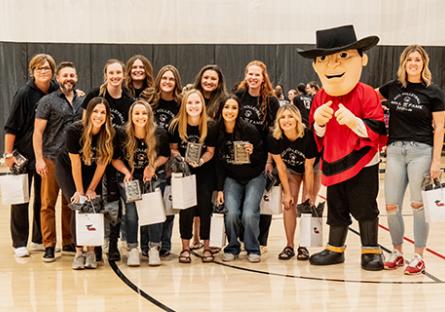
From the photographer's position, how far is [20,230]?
5672 millimetres

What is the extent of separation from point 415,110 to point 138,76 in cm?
231

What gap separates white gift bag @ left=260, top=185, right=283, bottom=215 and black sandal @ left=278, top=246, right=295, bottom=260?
0.35 m

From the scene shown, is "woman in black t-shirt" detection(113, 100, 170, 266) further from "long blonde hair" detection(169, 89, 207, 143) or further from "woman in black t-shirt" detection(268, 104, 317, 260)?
"woman in black t-shirt" detection(268, 104, 317, 260)

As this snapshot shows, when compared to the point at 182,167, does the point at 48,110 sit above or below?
above

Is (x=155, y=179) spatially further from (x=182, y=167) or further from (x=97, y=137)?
(x=97, y=137)

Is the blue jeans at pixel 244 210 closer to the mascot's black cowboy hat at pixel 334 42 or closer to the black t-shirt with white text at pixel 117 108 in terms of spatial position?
the black t-shirt with white text at pixel 117 108

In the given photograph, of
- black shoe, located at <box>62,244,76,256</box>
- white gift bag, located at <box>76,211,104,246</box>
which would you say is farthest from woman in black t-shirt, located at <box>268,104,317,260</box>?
black shoe, located at <box>62,244,76,256</box>

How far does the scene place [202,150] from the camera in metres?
5.36

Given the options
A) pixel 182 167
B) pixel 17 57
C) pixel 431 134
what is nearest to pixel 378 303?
pixel 431 134

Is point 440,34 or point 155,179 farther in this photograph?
point 440,34

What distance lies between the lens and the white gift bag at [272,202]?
5.52 meters

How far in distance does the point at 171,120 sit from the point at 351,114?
1.52 metres

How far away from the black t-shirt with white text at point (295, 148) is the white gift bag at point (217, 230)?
70 centimetres

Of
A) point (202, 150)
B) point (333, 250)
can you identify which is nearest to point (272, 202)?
point (333, 250)
